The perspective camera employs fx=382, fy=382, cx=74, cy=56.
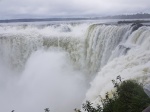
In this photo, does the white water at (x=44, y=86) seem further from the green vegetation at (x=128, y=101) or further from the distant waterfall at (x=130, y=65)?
the green vegetation at (x=128, y=101)

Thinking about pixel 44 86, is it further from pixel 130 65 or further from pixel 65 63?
pixel 130 65

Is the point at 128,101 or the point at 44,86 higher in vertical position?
the point at 44,86

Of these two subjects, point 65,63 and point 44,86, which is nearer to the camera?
point 44,86

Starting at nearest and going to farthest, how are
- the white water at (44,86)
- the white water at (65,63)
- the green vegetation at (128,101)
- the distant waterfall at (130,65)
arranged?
the green vegetation at (128,101) < the distant waterfall at (130,65) < the white water at (65,63) < the white water at (44,86)

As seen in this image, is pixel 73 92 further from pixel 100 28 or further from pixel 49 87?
pixel 100 28

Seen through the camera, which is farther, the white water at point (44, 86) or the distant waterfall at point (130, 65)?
the white water at point (44, 86)

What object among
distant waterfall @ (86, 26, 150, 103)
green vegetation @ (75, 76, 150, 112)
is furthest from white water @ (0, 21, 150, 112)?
green vegetation @ (75, 76, 150, 112)

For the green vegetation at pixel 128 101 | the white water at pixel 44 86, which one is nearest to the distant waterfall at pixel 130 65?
the green vegetation at pixel 128 101

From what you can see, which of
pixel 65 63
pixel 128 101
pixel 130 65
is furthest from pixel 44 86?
pixel 128 101

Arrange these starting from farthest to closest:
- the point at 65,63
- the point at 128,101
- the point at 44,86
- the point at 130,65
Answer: the point at 65,63, the point at 44,86, the point at 130,65, the point at 128,101
